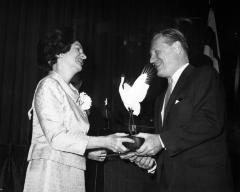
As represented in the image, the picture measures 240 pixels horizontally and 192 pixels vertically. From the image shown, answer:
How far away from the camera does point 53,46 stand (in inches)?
83.7

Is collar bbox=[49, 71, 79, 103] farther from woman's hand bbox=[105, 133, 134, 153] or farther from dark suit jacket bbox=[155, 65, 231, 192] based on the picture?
dark suit jacket bbox=[155, 65, 231, 192]

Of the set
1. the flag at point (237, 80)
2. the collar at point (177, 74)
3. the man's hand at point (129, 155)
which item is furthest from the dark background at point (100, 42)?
the collar at point (177, 74)

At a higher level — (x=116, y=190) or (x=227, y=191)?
(x=227, y=191)

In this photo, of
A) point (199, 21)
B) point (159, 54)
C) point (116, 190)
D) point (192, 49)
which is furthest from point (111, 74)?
point (159, 54)

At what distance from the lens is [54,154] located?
1819mm

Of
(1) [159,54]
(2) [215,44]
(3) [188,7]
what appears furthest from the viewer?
(3) [188,7]

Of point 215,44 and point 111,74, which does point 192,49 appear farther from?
point 111,74

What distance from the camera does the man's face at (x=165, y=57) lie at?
201 centimetres

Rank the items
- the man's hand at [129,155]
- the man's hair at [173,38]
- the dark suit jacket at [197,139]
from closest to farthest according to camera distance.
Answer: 1. the dark suit jacket at [197,139]
2. the man's hand at [129,155]
3. the man's hair at [173,38]

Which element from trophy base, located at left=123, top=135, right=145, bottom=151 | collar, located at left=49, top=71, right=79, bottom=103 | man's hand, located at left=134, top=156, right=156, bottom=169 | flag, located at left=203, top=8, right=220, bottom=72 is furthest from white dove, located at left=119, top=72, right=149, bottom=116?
flag, located at left=203, top=8, right=220, bottom=72

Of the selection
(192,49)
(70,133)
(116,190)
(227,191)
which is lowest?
(116,190)

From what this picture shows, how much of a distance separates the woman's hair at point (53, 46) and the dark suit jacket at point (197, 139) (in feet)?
2.87

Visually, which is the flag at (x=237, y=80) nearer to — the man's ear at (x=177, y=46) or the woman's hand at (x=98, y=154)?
the man's ear at (x=177, y=46)

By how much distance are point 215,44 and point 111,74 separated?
188 centimetres
